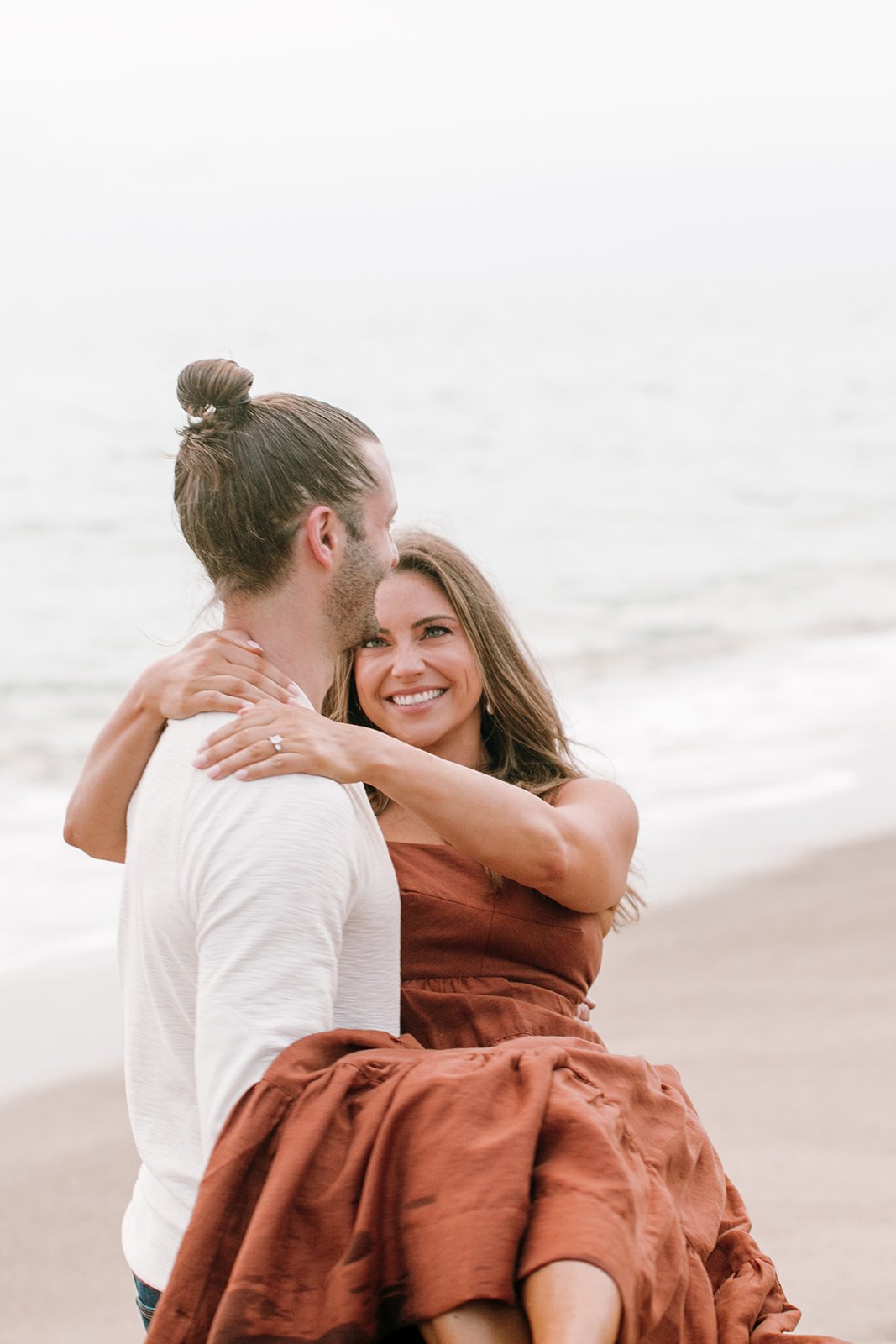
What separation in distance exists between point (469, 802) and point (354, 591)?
1.34 feet

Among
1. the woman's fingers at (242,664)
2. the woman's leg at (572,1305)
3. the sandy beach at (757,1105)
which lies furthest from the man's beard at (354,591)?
the sandy beach at (757,1105)

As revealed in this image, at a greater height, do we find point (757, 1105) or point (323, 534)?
point (323, 534)

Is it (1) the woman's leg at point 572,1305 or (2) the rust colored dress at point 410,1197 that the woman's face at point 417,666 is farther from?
(1) the woman's leg at point 572,1305

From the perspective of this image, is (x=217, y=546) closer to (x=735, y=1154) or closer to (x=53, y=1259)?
(x=53, y=1259)

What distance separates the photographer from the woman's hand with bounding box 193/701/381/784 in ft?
7.43

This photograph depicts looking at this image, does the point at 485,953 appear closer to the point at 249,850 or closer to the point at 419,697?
the point at 419,697

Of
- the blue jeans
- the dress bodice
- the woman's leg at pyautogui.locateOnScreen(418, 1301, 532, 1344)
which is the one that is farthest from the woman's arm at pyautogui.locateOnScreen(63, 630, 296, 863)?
the woman's leg at pyautogui.locateOnScreen(418, 1301, 532, 1344)

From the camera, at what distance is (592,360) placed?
45.1 meters

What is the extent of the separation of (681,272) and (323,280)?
23223mm

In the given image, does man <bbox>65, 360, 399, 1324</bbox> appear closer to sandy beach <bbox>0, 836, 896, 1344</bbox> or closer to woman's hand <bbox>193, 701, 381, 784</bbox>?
woman's hand <bbox>193, 701, 381, 784</bbox>

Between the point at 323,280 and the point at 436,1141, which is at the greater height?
the point at 323,280

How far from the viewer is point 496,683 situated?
11.7 ft

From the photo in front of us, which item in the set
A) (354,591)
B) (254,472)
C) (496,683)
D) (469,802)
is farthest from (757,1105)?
(254,472)

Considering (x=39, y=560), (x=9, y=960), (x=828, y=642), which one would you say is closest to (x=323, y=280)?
(x=39, y=560)
